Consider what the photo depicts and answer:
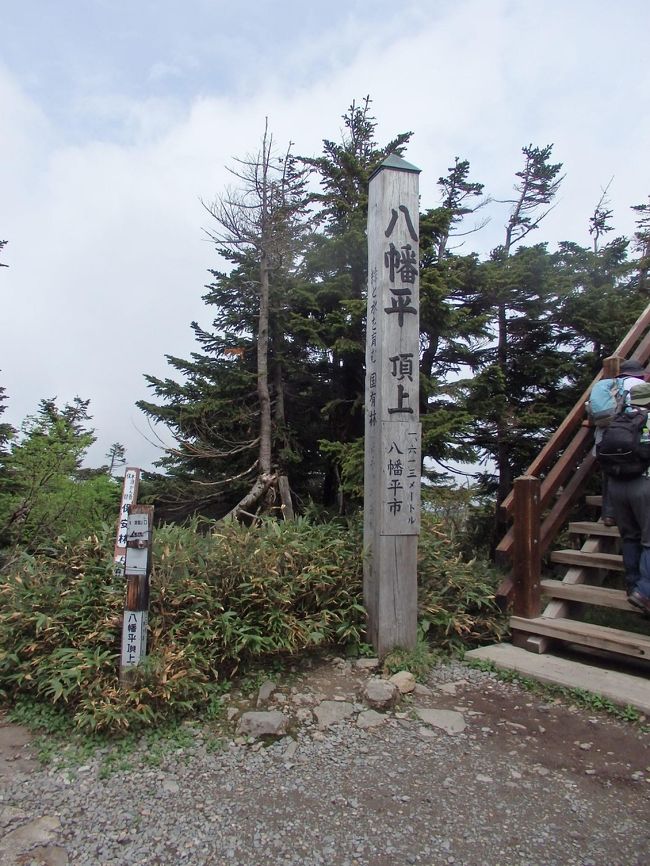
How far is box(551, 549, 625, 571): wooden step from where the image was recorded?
4918mm

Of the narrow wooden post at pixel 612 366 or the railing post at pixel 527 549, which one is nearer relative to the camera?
the railing post at pixel 527 549

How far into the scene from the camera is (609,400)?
15.3 feet

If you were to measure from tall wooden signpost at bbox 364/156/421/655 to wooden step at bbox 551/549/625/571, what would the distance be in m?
1.46

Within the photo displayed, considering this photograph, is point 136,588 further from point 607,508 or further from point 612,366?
point 612,366

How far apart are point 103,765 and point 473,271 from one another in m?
7.43

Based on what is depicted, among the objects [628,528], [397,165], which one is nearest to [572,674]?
[628,528]

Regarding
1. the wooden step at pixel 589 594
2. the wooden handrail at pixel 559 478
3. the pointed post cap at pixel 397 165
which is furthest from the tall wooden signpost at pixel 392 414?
the wooden step at pixel 589 594

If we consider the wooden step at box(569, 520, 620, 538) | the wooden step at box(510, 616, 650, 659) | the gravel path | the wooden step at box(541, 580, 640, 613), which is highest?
the wooden step at box(569, 520, 620, 538)

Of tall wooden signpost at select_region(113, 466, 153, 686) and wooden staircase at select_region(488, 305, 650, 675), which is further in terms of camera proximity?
wooden staircase at select_region(488, 305, 650, 675)

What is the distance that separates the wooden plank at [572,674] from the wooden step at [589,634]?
0.56 ft

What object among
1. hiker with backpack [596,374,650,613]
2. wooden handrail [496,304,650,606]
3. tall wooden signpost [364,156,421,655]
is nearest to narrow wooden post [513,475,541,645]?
wooden handrail [496,304,650,606]

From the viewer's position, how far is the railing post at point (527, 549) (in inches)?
196

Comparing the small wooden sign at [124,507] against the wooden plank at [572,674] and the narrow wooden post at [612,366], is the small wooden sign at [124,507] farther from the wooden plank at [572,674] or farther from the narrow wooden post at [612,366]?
the narrow wooden post at [612,366]

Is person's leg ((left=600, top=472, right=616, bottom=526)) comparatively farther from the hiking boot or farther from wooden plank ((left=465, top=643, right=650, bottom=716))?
wooden plank ((left=465, top=643, right=650, bottom=716))
